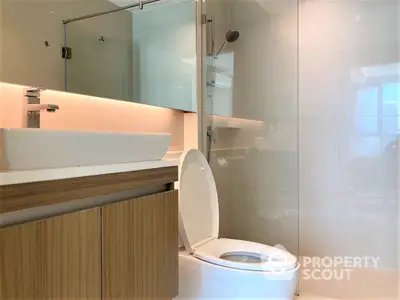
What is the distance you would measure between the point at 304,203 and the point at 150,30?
147 cm

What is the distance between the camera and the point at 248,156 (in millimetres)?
2488

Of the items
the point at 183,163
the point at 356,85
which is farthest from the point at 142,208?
the point at 356,85

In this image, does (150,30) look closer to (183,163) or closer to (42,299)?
(183,163)

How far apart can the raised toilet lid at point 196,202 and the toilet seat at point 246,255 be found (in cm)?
6

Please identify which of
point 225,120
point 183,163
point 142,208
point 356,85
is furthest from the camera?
point 225,120

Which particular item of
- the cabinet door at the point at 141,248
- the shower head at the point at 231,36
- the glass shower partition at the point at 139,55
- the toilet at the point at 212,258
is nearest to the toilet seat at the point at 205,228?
the toilet at the point at 212,258

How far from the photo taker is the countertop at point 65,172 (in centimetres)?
77

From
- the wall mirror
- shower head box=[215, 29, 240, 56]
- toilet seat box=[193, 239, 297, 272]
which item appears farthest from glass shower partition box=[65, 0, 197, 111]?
toilet seat box=[193, 239, 297, 272]

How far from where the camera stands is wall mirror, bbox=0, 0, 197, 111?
1244 mm

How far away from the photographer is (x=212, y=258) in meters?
1.57

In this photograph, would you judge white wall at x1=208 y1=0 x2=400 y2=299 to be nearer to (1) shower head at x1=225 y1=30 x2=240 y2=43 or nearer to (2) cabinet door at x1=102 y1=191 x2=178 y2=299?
(1) shower head at x1=225 y1=30 x2=240 y2=43

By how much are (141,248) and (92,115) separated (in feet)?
2.30

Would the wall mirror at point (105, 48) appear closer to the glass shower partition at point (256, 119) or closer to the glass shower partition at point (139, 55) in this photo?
the glass shower partition at point (139, 55)

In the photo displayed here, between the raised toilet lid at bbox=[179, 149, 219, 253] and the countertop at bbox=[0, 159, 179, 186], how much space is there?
19.6 inches
